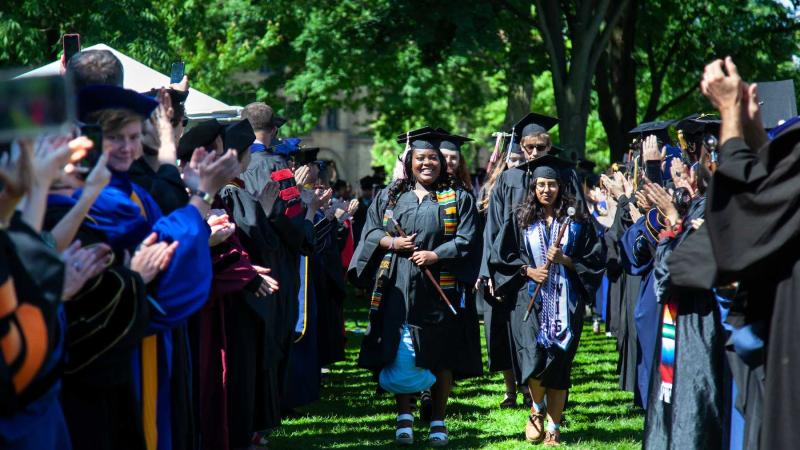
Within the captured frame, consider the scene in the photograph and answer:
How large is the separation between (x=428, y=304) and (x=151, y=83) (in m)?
2.60

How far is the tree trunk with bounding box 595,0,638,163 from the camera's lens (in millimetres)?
22219

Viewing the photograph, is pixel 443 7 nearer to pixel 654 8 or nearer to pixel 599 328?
pixel 599 328

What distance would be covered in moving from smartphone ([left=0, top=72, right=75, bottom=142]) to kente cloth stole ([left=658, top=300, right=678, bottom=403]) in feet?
13.7

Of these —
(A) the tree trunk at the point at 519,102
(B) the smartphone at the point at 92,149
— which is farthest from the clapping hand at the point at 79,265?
(A) the tree trunk at the point at 519,102

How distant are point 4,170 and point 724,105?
2.61 m

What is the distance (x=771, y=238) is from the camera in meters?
3.96

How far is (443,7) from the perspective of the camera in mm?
16875

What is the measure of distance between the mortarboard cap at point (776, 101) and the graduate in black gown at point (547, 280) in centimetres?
232

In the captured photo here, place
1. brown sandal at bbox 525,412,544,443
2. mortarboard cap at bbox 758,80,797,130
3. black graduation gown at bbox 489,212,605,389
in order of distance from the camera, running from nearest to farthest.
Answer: mortarboard cap at bbox 758,80,797,130, black graduation gown at bbox 489,212,605,389, brown sandal at bbox 525,412,544,443

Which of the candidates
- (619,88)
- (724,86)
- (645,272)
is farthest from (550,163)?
(619,88)

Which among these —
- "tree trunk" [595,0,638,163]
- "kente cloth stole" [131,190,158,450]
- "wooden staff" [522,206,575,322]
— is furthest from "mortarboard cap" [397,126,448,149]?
"tree trunk" [595,0,638,163]

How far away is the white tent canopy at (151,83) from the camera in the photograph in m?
8.03

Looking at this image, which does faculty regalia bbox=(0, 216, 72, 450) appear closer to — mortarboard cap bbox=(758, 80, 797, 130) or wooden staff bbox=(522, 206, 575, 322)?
mortarboard cap bbox=(758, 80, 797, 130)

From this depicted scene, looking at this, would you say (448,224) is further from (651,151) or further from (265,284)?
(265,284)
